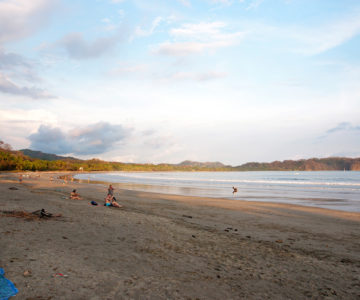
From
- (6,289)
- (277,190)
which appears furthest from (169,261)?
(277,190)

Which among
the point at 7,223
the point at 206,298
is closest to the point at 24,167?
the point at 7,223

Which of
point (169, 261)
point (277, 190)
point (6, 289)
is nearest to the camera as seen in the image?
point (6, 289)

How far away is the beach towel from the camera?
4.45 meters

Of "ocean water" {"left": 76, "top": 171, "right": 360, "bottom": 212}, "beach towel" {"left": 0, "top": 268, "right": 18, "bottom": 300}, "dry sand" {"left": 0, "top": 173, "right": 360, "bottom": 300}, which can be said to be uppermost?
"beach towel" {"left": 0, "top": 268, "right": 18, "bottom": 300}

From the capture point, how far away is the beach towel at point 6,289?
4449 millimetres

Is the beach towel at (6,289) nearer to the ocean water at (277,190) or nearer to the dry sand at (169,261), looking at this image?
the dry sand at (169,261)

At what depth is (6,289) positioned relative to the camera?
4.62 m

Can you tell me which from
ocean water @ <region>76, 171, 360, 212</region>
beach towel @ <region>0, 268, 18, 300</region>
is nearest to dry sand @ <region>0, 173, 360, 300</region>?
beach towel @ <region>0, 268, 18, 300</region>

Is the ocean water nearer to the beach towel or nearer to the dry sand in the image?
the dry sand

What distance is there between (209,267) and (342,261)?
15.0ft

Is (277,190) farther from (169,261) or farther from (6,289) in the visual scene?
(6,289)

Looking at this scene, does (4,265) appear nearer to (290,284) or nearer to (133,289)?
(133,289)

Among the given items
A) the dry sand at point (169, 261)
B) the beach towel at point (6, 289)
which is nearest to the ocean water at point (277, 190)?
the dry sand at point (169, 261)

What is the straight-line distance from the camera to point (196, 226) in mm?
13094
